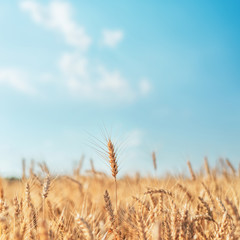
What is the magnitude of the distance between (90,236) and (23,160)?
139 inches

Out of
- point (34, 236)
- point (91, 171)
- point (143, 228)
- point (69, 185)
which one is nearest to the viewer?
point (143, 228)

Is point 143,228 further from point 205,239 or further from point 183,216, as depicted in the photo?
point 205,239

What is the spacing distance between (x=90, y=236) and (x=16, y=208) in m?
0.84

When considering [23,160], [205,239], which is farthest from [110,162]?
[23,160]

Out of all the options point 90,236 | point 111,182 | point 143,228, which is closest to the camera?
point 90,236

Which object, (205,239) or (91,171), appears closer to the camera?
(205,239)

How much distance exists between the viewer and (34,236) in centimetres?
162

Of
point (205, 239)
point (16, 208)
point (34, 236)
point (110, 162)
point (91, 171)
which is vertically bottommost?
point (205, 239)

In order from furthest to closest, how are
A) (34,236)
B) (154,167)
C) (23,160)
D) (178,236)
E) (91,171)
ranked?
(91,171) < (23,160) < (154,167) < (34,236) < (178,236)

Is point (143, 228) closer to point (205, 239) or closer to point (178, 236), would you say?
point (178, 236)

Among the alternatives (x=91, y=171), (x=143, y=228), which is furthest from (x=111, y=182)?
(x=143, y=228)

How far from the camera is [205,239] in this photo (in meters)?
1.78

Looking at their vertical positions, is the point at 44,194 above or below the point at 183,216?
above

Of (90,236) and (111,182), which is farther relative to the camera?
(111,182)
